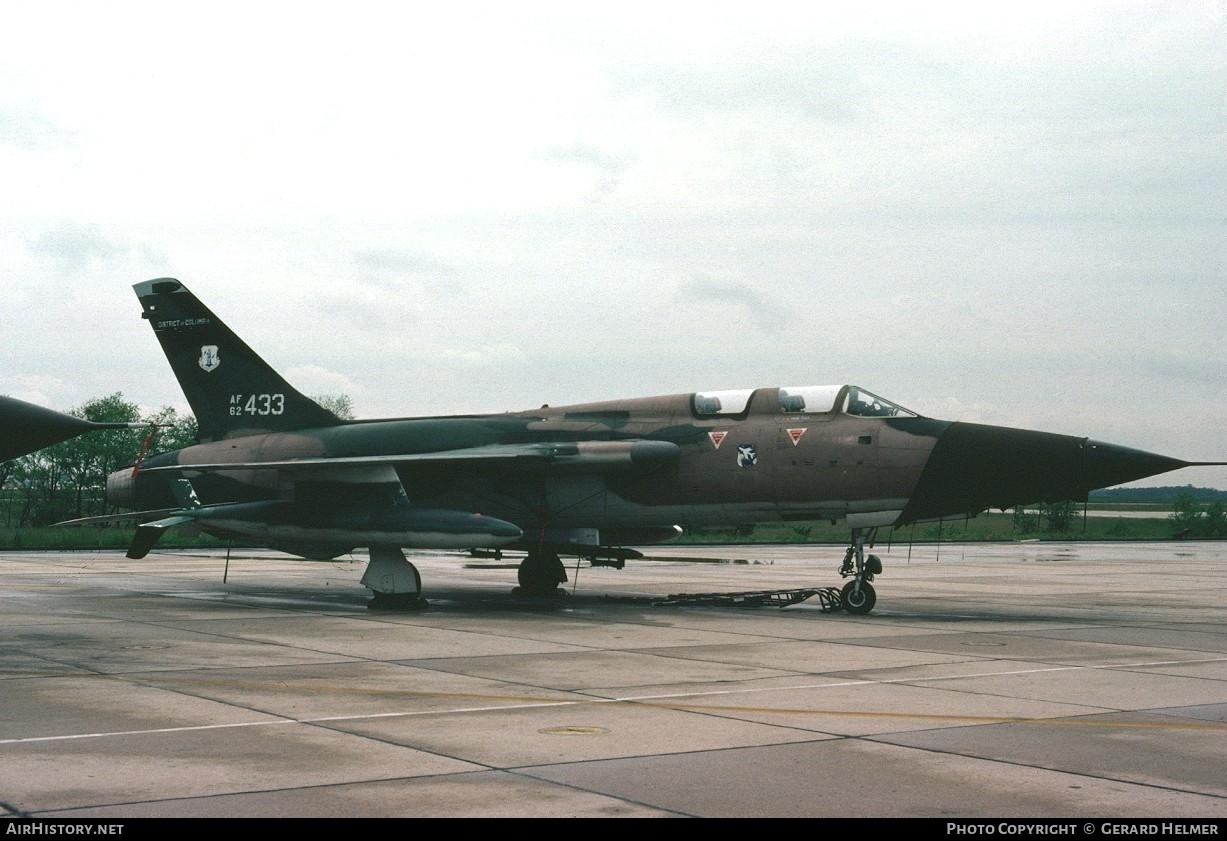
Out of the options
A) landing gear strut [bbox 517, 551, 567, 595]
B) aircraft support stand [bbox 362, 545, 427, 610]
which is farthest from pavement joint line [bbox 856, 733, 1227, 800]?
landing gear strut [bbox 517, 551, 567, 595]

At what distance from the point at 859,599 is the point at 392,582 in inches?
265

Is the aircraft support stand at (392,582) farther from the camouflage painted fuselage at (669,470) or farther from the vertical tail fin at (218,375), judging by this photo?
the vertical tail fin at (218,375)

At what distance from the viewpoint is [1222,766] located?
766cm

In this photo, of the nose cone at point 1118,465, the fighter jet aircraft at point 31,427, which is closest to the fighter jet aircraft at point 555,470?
the nose cone at point 1118,465

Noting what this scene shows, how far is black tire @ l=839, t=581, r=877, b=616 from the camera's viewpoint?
18.2 metres

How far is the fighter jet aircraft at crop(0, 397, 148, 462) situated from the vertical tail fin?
10.9m

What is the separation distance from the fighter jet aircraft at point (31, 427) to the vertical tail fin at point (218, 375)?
10885 millimetres

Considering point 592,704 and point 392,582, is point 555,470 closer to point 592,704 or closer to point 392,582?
point 392,582

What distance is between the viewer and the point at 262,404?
2258 centimetres

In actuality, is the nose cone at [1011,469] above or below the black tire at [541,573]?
above

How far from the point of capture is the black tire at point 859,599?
1816 centimetres

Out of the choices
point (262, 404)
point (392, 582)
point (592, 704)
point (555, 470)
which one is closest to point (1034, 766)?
point (592, 704)
